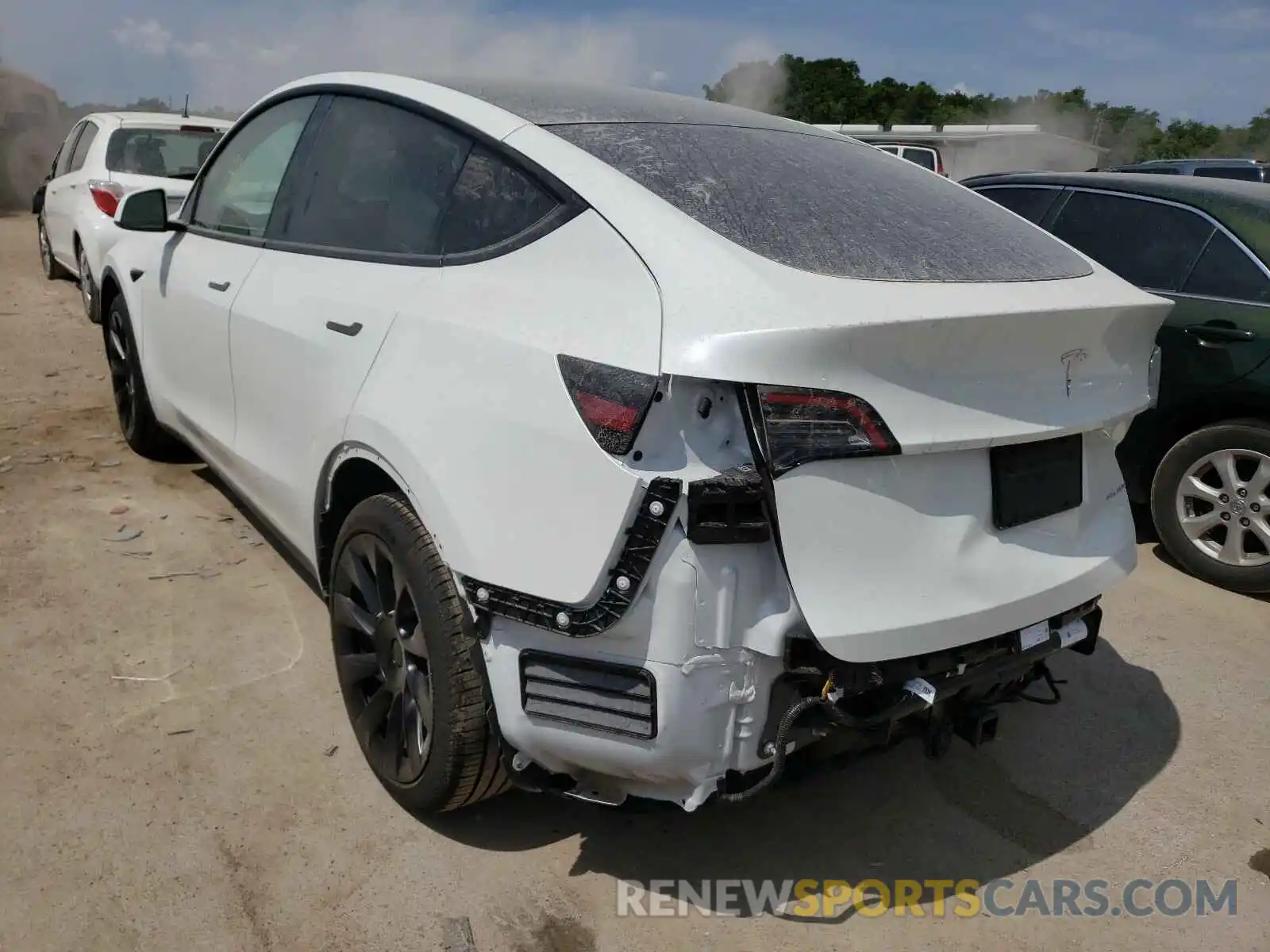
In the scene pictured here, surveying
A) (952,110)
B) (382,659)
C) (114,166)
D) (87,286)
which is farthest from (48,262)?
(952,110)

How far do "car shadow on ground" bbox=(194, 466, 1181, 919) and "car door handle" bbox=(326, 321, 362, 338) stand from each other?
126 cm

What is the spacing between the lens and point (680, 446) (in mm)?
1855

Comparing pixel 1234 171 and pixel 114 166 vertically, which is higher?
pixel 1234 171

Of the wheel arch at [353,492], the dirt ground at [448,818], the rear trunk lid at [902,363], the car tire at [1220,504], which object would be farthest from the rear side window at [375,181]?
the car tire at [1220,504]

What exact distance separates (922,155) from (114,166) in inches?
633

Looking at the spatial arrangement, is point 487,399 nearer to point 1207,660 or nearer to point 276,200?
point 276,200

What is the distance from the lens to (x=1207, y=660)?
3.69 metres

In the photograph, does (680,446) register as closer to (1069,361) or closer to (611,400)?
(611,400)

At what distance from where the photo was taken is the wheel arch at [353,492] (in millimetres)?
2207

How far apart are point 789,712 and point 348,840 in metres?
1.22

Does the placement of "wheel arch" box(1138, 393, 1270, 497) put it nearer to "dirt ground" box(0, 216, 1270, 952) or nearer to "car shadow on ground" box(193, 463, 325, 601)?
"dirt ground" box(0, 216, 1270, 952)

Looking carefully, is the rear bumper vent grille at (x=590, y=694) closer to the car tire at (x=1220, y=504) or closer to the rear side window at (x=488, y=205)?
the rear side window at (x=488, y=205)

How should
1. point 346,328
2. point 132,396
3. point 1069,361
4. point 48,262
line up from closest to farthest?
point 1069,361
point 346,328
point 132,396
point 48,262

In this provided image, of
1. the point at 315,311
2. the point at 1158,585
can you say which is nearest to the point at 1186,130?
the point at 1158,585
